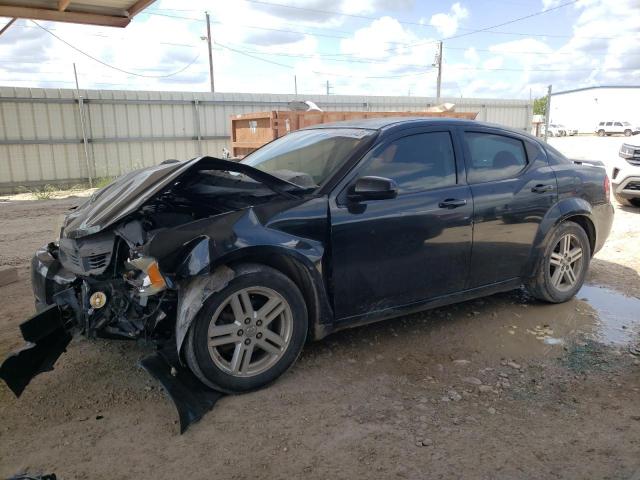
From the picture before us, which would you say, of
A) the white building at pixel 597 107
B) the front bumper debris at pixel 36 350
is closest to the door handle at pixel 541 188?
the front bumper debris at pixel 36 350

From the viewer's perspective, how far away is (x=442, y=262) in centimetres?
400

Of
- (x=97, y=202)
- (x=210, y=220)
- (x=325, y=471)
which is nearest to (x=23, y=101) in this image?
(x=97, y=202)

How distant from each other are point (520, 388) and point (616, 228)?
567 centimetres

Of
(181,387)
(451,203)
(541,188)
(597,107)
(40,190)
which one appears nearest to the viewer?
(181,387)

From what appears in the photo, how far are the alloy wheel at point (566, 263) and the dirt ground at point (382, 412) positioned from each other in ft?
1.35

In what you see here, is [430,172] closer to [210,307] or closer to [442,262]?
[442,262]

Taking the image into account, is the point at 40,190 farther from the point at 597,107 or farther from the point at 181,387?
the point at 597,107

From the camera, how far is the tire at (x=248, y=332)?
10.3 feet

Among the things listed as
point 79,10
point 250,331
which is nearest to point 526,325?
point 250,331

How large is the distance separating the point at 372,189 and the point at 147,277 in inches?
60.8

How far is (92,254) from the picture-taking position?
3.32 m

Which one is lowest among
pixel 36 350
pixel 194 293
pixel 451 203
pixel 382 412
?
pixel 382 412

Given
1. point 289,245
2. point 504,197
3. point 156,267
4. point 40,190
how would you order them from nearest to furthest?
1. point 156,267
2. point 289,245
3. point 504,197
4. point 40,190

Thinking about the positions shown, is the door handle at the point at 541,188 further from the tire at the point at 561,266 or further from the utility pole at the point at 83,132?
the utility pole at the point at 83,132
